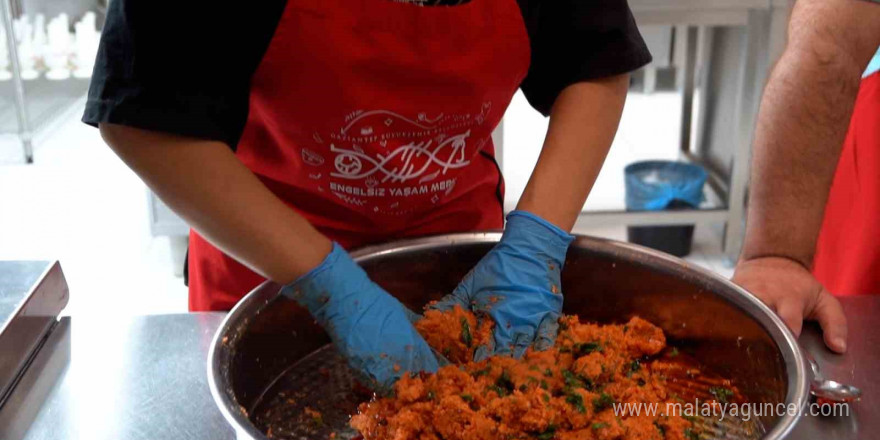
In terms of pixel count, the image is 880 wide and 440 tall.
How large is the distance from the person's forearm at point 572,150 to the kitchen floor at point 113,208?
175 centimetres

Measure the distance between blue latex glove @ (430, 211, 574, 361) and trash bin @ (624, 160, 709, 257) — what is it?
190cm

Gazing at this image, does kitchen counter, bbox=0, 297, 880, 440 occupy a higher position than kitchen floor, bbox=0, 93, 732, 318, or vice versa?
kitchen counter, bbox=0, 297, 880, 440

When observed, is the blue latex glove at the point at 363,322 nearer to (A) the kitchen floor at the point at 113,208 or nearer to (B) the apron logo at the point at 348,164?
(B) the apron logo at the point at 348,164

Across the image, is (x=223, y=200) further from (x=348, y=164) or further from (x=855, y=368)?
(x=855, y=368)

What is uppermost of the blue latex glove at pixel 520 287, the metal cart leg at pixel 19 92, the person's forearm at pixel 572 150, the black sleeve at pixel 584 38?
the black sleeve at pixel 584 38

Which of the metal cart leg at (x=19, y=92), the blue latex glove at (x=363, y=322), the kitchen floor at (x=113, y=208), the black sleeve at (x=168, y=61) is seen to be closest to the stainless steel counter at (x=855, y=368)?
the blue latex glove at (x=363, y=322)

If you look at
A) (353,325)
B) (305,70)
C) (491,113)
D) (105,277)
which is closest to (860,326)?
(491,113)

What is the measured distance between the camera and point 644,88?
3.46m

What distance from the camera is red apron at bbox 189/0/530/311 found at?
962 millimetres

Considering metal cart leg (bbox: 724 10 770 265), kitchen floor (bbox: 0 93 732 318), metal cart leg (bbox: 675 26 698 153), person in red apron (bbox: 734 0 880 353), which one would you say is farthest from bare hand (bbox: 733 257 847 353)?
metal cart leg (bbox: 675 26 698 153)

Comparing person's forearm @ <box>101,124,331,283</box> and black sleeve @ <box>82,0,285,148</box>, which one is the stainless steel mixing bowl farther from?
black sleeve @ <box>82,0,285,148</box>

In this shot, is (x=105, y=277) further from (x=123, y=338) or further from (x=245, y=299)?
(x=245, y=299)

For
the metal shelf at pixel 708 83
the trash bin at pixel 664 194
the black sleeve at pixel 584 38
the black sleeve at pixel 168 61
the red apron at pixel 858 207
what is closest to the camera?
the black sleeve at pixel 168 61

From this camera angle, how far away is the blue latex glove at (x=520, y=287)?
100cm
